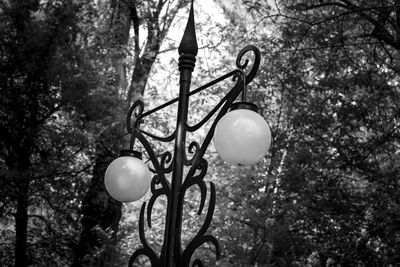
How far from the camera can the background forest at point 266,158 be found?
5.69 m

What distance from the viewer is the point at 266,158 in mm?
6383

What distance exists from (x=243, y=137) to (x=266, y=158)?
14.6 feet

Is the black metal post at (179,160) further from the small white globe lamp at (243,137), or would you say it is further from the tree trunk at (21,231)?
the tree trunk at (21,231)

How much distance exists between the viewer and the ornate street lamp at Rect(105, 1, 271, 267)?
2.03 m

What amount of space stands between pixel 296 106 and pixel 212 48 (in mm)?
1864

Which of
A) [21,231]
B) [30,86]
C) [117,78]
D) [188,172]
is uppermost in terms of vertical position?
[117,78]

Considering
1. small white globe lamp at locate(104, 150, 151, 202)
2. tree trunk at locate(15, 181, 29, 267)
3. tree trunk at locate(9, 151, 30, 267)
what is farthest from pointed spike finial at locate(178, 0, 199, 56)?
tree trunk at locate(15, 181, 29, 267)

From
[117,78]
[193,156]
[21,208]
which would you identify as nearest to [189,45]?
[193,156]

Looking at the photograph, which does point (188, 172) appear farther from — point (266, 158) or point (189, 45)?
point (266, 158)

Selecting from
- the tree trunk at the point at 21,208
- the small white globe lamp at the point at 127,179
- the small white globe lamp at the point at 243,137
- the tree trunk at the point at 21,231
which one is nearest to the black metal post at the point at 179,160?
the small white globe lamp at the point at 127,179

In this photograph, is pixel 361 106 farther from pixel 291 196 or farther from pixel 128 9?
pixel 128 9

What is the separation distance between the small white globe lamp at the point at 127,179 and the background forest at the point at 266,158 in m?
2.94

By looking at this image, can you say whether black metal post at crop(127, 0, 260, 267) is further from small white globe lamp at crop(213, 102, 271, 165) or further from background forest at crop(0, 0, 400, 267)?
background forest at crop(0, 0, 400, 267)

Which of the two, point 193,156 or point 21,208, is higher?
point 21,208
